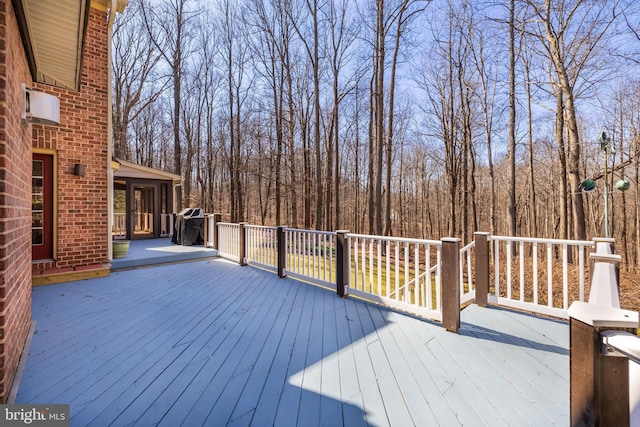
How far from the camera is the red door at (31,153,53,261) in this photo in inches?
176

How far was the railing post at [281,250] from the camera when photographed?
17.0ft

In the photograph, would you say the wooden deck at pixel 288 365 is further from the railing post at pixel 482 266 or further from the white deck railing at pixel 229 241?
the white deck railing at pixel 229 241

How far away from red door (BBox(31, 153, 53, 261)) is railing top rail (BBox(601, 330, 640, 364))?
258 inches

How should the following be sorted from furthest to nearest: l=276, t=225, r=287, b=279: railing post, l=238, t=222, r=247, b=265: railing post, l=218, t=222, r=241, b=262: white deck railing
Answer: l=218, t=222, r=241, b=262: white deck railing
l=238, t=222, r=247, b=265: railing post
l=276, t=225, r=287, b=279: railing post

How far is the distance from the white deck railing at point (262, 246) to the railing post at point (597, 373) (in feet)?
15.7

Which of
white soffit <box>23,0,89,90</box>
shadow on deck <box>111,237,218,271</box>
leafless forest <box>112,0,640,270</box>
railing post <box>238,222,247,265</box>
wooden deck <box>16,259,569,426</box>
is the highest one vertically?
leafless forest <box>112,0,640,270</box>

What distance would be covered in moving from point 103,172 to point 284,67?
33.8 ft

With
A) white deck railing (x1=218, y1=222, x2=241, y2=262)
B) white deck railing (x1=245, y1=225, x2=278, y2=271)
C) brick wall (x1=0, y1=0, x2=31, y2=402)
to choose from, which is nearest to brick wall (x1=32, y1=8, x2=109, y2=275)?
white deck railing (x1=218, y1=222, x2=241, y2=262)

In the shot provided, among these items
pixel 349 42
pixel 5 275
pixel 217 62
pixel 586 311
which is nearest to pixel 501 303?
pixel 586 311

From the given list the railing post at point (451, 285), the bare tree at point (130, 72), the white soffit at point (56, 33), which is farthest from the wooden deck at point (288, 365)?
the bare tree at point (130, 72)

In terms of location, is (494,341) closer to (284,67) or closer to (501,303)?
(501,303)

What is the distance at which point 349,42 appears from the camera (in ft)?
40.8

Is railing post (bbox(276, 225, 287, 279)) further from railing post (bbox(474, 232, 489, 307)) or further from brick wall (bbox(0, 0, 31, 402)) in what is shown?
brick wall (bbox(0, 0, 31, 402))

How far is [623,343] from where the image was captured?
0.82 metres
